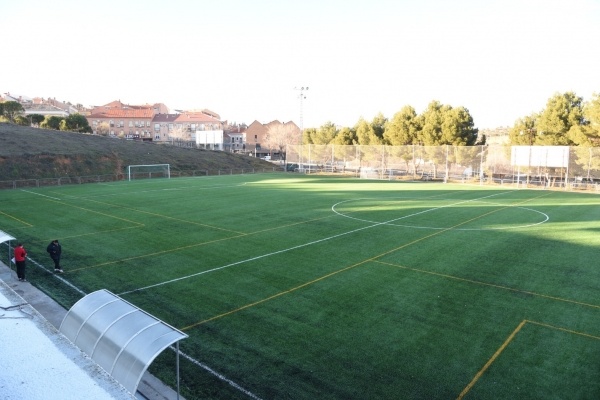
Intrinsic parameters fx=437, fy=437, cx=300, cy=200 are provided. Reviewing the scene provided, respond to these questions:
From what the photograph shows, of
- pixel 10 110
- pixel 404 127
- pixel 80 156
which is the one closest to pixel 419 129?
pixel 404 127

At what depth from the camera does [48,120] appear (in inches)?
2997

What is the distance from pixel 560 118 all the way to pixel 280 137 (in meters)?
68.3

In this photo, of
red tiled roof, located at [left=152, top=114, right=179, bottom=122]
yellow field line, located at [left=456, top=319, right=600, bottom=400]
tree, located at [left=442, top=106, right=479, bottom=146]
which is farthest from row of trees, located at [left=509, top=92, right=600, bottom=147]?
red tiled roof, located at [left=152, top=114, right=179, bottom=122]

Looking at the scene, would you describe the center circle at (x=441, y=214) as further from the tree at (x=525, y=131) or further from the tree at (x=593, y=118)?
the tree at (x=525, y=131)

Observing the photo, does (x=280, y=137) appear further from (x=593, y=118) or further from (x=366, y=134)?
(x=593, y=118)

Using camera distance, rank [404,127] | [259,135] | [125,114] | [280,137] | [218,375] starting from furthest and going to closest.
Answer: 1. [259,135]
2. [125,114]
3. [280,137]
4. [404,127]
5. [218,375]

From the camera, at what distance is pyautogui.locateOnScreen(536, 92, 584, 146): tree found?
4859 cm

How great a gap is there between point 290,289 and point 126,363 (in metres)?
7.02

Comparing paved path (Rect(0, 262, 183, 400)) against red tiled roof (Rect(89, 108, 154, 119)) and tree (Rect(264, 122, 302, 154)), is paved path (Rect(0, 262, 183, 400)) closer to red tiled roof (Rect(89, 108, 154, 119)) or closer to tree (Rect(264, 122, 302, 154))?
tree (Rect(264, 122, 302, 154))

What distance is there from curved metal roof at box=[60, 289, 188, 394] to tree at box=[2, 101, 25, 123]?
281 ft

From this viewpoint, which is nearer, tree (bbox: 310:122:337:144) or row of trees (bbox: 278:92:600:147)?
row of trees (bbox: 278:92:600:147)

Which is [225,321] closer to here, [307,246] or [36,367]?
[36,367]

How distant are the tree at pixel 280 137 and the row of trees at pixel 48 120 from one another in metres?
43.4

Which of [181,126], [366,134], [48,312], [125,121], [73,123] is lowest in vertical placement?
[48,312]
